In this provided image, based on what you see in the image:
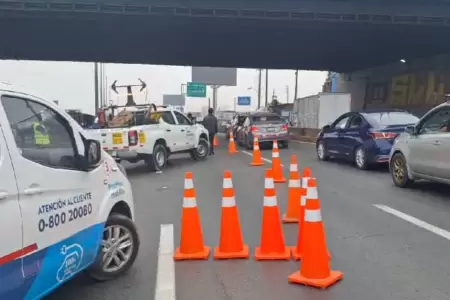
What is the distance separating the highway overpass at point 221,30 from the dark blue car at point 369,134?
29.9 feet

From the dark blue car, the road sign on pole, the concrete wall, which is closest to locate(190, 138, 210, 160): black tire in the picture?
the dark blue car

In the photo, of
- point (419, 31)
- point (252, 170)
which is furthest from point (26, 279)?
point (419, 31)

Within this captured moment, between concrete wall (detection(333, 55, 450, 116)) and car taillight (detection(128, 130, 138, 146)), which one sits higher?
concrete wall (detection(333, 55, 450, 116))

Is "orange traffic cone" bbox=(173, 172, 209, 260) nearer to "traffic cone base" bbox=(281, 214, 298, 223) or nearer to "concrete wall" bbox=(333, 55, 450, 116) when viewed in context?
"traffic cone base" bbox=(281, 214, 298, 223)

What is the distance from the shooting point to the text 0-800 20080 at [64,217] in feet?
11.5

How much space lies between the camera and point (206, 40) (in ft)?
93.4

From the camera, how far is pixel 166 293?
4.59 metres

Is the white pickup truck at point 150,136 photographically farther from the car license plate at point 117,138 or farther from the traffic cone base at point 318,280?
the traffic cone base at point 318,280

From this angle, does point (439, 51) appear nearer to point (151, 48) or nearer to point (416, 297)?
point (151, 48)

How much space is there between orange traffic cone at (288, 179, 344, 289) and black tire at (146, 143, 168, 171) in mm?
10099

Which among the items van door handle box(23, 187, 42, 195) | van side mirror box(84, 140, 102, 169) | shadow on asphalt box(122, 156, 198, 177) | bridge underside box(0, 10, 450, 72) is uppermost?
bridge underside box(0, 10, 450, 72)

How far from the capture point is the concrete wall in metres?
32.5

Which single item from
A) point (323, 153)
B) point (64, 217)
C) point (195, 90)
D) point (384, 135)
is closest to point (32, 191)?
point (64, 217)

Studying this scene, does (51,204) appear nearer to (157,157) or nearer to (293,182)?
(293,182)
